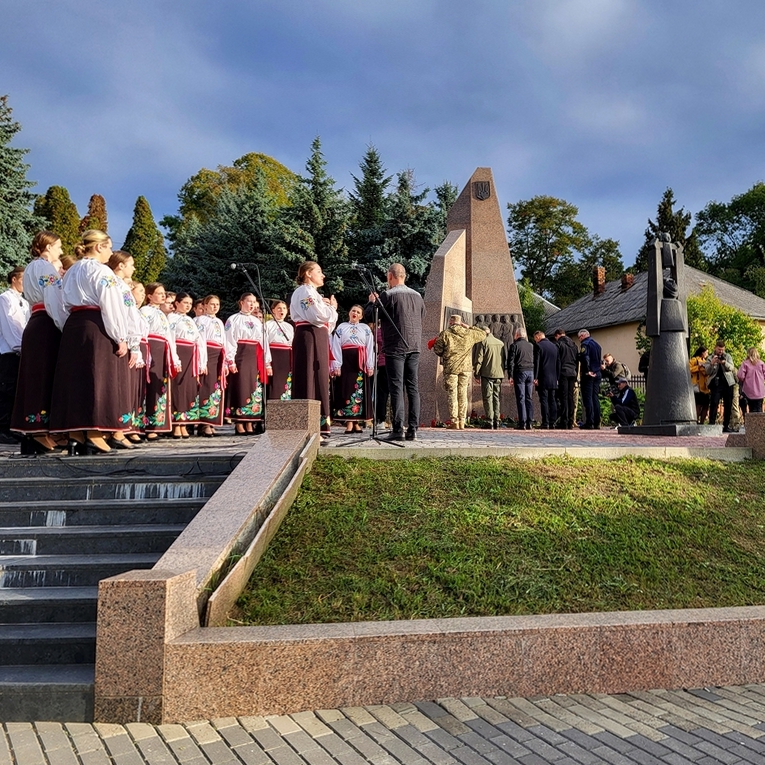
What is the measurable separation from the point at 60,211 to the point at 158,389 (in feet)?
124

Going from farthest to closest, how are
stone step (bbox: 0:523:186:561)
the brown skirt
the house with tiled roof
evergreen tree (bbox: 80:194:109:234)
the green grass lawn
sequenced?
evergreen tree (bbox: 80:194:109:234), the house with tiled roof, the brown skirt, stone step (bbox: 0:523:186:561), the green grass lawn

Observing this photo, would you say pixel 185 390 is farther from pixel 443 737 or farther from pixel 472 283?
pixel 472 283

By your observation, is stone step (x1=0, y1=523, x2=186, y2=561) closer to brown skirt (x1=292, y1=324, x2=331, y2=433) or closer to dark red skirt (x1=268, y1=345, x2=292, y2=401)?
brown skirt (x1=292, y1=324, x2=331, y2=433)

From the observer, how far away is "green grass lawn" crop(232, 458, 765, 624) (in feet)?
15.7

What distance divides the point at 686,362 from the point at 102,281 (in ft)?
32.9

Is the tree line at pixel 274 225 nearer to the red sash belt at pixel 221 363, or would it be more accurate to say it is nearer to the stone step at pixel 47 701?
the red sash belt at pixel 221 363

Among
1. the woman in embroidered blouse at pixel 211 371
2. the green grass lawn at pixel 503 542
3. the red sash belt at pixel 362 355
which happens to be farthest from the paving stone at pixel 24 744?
the red sash belt at pixel 362 355

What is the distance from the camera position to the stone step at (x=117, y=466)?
21.2ft

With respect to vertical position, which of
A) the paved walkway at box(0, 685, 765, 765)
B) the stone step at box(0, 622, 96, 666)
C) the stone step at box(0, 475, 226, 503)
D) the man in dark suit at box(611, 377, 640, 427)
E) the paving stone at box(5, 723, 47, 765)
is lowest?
the paved walkway at box(0, 685, 765, 765)

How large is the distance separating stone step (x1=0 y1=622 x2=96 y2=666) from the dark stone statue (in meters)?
10.4

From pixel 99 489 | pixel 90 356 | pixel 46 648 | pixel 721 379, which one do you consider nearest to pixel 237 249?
pixel 721 379

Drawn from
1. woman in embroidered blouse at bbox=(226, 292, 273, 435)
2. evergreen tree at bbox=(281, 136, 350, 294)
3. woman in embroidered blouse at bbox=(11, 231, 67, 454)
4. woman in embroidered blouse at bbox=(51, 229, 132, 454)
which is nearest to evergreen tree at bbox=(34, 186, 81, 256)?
evergreen tree at bbox=(281, 136, 350, 294)

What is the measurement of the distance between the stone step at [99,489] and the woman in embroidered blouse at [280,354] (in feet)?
15.3

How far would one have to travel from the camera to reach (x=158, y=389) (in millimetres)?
9859
